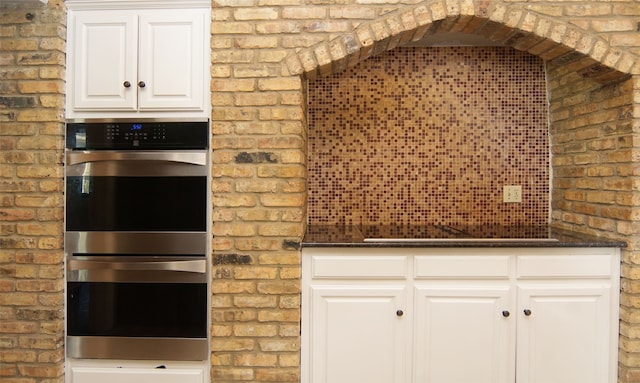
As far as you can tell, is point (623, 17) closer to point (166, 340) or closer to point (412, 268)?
point (412, 268)

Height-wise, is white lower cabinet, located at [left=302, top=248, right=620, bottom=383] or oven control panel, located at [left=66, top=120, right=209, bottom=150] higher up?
oven control panel, located at [left=66, top=120, right=209, bottom=150]

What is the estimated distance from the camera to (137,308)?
6.52ft

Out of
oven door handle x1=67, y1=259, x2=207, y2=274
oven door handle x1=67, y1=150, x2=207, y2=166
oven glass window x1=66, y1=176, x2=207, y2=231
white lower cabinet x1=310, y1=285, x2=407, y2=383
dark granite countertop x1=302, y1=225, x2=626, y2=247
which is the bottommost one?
white lower cabinet x1=310, y1=285, x2=407, y2=383

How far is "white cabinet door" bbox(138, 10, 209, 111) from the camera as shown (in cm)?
195

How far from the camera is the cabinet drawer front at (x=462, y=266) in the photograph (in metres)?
1.98

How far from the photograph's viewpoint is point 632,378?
197cm

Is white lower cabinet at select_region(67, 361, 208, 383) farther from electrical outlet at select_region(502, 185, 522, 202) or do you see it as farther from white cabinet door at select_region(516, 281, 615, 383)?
electrical outlet at select_region(502, 185, 522, 202)

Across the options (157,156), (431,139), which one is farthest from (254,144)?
(431,139)

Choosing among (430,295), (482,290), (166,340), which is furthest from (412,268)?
(166,340)

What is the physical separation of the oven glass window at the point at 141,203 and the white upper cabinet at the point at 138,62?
0.34m

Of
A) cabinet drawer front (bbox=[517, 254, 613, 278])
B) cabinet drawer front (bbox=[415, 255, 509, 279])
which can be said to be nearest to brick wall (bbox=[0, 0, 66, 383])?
cabinet drawer front (bbox=[415, 255, 509, 279])

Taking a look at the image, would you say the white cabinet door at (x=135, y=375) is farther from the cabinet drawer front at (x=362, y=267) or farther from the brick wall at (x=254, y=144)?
the cabinet drawer front at (x=362, y=267)

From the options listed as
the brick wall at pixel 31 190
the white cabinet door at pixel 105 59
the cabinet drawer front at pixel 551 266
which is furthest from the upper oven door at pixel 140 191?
the cabinet drawer front at pixel 551 266

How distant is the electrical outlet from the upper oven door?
1.92 metres
